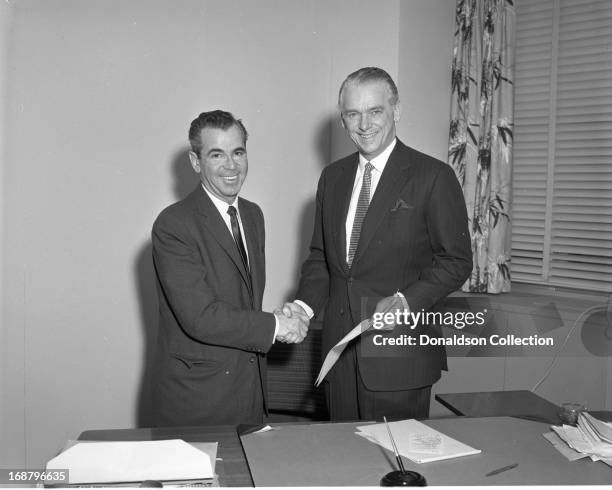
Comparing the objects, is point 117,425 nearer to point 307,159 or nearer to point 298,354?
point 298,354

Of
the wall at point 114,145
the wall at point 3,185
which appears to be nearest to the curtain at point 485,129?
the wall at point 114,145

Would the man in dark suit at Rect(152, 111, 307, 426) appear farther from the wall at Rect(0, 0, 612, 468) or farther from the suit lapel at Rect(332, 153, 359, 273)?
the wall at Rect(0, 0, 612, 468)

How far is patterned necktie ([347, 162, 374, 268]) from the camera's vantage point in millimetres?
2252

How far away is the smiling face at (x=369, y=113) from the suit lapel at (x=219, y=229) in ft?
1.74

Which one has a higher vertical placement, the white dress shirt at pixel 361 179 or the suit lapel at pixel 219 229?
the white dress shirt at pixel 361 179

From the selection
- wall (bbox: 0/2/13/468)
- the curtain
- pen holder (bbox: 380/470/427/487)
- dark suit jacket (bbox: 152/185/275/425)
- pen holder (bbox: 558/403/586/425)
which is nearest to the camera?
pen holder (bbox: 380/470/427/487)

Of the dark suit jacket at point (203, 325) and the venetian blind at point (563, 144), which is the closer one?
the dark suit jacket at point (203, 325)

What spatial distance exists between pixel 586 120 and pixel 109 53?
2.43m

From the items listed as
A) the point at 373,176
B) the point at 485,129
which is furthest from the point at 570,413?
the point at 485,129

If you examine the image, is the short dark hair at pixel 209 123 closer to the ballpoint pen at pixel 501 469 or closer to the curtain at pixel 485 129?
the ballpoint pen at pixel 501 469

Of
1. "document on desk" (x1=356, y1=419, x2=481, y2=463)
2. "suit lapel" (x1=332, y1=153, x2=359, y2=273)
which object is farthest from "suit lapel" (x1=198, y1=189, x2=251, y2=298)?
"document on desk" (x1=356, y1=419, x2=481, y2=463)

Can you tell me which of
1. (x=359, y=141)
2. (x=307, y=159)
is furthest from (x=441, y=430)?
(x=307, y=159)

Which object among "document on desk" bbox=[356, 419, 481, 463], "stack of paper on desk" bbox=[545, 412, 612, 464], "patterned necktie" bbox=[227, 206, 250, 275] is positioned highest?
"patterned necktie" bbox=[227, 206, 250, 275]

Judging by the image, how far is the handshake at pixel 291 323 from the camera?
216 cm
